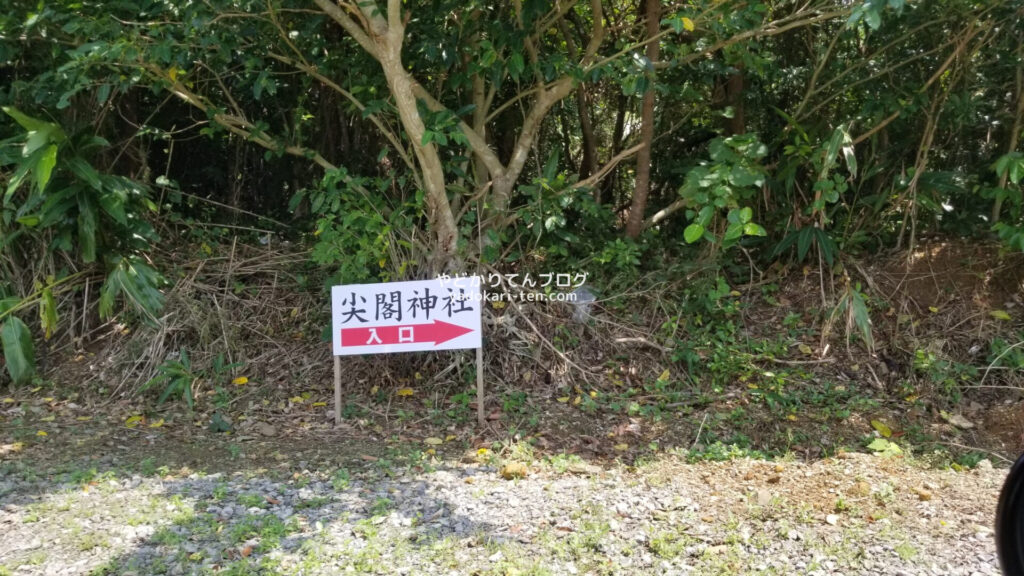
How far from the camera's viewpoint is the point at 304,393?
18.2 ft

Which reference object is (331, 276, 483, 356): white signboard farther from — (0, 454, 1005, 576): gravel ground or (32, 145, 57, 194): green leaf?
(32, 145, 57, 194): green leaf

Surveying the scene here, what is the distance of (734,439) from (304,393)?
2.97 meters

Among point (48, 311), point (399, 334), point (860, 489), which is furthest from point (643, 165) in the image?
point (48, 311)

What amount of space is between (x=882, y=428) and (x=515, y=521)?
2.69 meters

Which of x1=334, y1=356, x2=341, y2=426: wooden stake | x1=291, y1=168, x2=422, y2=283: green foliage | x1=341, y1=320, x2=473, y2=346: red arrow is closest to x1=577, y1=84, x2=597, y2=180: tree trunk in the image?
x1=291, y1=168, x2=422, y2=283: green foliage

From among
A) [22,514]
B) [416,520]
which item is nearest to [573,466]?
[416,520]

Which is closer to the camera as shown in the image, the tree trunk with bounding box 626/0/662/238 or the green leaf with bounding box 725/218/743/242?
the green leaf with bounding box 725/218/743/242

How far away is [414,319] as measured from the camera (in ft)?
16.5

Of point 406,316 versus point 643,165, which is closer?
point 406,316

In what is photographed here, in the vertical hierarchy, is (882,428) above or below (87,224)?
below

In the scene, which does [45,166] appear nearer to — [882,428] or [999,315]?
[882,428]

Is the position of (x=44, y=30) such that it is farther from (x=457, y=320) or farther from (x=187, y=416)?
(x=457, y=320)

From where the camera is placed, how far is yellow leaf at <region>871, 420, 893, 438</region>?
4.81 m

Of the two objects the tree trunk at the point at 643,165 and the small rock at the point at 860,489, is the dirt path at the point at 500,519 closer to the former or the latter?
the small rock at the point at 860,489
